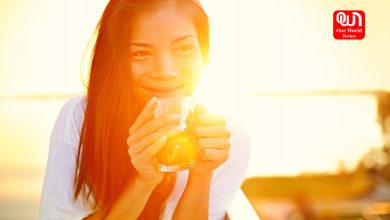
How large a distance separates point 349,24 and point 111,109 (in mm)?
1184

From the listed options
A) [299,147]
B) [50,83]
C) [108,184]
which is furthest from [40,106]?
[108,184]

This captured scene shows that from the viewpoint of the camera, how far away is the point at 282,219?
5473mm

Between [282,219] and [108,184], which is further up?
[108,184]

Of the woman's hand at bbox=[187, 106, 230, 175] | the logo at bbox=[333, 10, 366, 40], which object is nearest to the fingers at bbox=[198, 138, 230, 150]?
the woman's hand at bbox=[187, 106, 230, 175]

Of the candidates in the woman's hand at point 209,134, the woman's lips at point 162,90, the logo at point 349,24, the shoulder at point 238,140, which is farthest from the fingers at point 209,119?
the logo at point 349,24

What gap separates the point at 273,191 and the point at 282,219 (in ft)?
0.96

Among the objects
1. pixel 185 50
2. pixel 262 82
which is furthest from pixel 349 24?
pixel 262 82

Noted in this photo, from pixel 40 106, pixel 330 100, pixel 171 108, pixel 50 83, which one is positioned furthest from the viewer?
pixel 330 100

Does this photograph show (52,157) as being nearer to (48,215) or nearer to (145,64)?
(48,215)

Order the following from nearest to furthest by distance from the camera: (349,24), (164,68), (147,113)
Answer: (147,113) → (164,68) → (349,24)

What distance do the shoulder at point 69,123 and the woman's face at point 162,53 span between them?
14 cm

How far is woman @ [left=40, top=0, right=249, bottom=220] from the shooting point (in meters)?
1.00

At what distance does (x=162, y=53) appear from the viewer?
996mm

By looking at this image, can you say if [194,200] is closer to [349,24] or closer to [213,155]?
[213,155]
